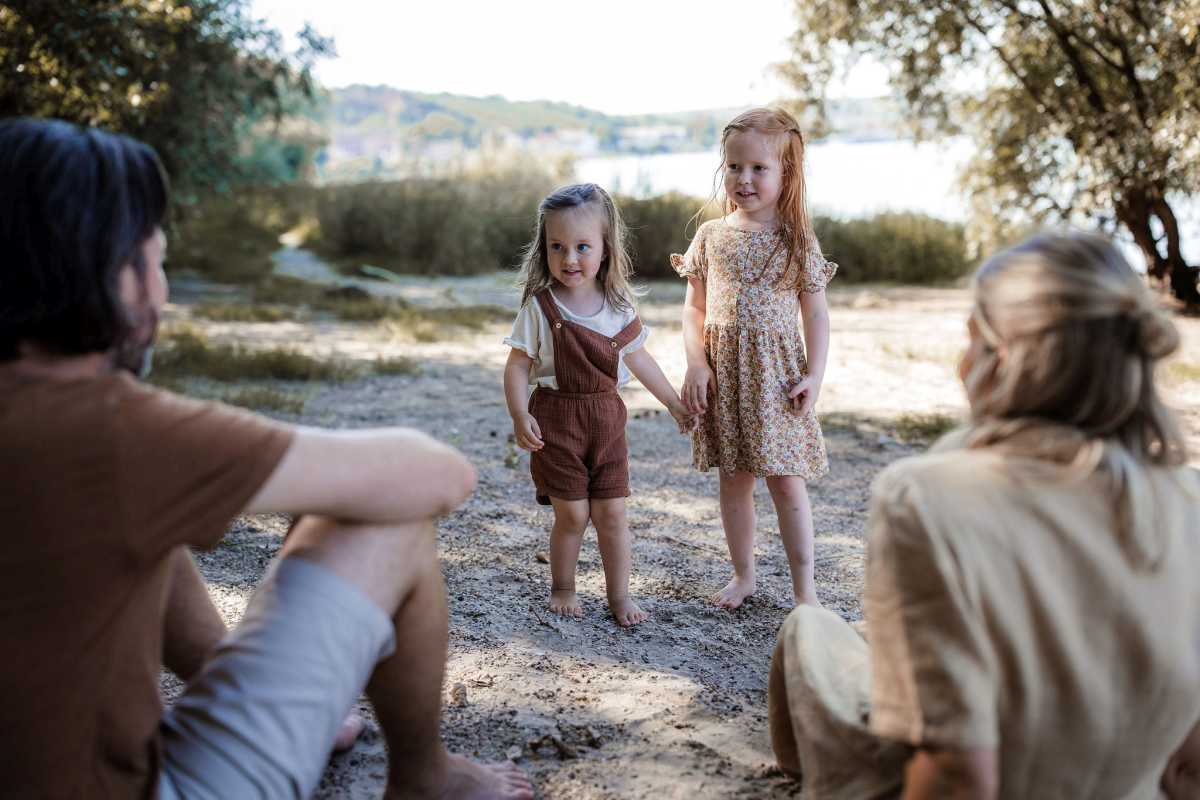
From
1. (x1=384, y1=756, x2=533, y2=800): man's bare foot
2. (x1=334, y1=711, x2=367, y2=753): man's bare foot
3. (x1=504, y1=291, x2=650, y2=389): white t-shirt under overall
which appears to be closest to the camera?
(x1=384, y1=756, x2=533, y2=800): man's bare foot

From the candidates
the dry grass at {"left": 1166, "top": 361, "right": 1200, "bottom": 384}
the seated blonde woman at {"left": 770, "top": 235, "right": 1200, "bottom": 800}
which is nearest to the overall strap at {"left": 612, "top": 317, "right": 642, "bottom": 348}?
the seated blonde woman at {"left": 770, "top": 235, "right": 1200, "bottom": 800}

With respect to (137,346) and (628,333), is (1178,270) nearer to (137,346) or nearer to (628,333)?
(628,333)

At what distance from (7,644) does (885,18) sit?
1001 centimetres

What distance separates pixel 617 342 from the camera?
3.14 metres

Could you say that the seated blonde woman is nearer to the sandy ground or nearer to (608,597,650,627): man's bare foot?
the sandy ground

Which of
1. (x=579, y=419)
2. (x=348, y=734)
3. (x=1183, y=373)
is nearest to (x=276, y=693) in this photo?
(x=348, y=734)

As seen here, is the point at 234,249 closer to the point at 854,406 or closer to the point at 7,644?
the point at 854,406

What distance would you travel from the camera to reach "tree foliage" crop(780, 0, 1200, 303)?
929cm

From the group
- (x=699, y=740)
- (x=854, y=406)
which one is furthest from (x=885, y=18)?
(x=699, y=740)

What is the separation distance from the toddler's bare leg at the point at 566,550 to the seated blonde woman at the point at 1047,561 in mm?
1734

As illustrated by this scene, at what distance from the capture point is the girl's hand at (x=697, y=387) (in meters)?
3.20

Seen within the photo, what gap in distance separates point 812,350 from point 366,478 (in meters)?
1.90

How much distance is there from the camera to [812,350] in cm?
316

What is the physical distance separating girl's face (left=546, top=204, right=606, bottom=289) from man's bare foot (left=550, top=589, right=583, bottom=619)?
0.94 metres
